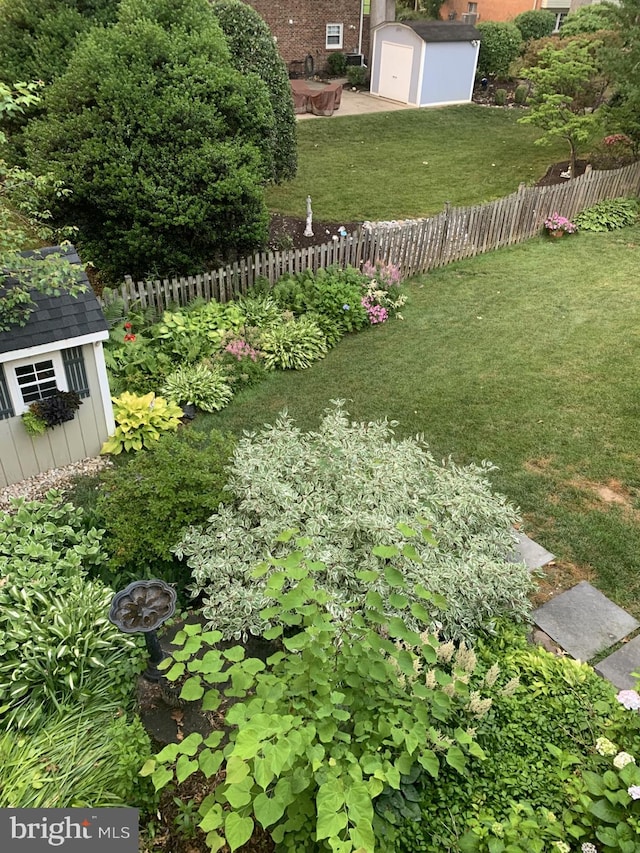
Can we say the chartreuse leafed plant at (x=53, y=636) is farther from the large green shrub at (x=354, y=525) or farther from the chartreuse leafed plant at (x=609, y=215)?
the chartreuse leafed plant at (x=609, y=215)

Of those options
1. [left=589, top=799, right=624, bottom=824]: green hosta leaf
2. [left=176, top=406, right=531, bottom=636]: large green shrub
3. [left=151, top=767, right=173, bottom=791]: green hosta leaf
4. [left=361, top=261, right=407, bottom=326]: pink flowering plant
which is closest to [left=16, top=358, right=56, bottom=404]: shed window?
[left=176, top=406, right=531, bottom=636]: large green shrub

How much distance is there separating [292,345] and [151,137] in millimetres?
3267

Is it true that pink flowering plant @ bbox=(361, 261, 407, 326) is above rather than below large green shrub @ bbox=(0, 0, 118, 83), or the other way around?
below

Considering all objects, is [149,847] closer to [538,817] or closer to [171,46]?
[538,817]

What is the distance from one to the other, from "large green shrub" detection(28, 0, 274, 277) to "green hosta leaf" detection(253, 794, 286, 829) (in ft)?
23.1

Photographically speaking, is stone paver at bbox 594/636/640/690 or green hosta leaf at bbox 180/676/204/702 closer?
green hosta leaf at bbox 180/676/204/702

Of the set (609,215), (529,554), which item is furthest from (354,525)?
(609,215)

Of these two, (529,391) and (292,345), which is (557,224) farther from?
(292,345)

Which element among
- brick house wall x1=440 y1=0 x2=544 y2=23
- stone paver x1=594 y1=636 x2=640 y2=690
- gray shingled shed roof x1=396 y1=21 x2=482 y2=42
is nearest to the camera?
stone paver x1=594 y1=636 x2=640 y2=690

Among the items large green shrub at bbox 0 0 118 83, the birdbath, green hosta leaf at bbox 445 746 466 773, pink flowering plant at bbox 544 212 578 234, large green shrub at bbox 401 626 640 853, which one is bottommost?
large green shrub at bbox 401 626 640 853

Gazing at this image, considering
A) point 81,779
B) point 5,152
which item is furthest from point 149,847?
point 5,152

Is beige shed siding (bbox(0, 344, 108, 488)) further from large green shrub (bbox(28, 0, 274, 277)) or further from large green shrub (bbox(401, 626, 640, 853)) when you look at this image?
large green shrub (bbox(401, 626, 640, 853))

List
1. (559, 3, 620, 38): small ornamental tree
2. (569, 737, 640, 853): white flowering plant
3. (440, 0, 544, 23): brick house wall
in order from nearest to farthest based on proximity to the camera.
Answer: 1. (569, 737, 640, 853): white flowering plant
2. (559, 3, 620, 38): small ornamental tree
3. (440, 0, 544, 23): brick house wall

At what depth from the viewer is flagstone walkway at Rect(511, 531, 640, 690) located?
436cm
